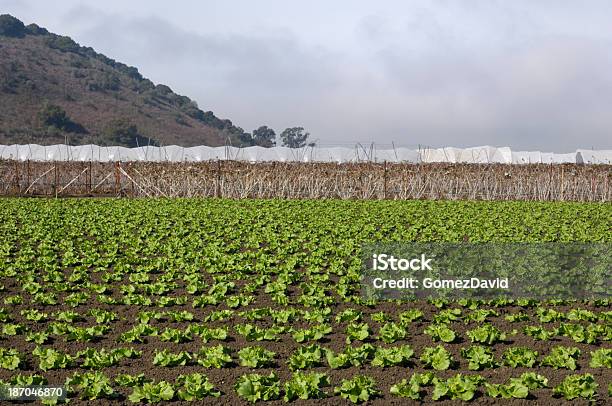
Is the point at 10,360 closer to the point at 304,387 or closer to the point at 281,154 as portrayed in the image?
the point at 304,387

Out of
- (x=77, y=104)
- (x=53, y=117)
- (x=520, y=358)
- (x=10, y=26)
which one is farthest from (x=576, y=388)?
(x=10, y=26)

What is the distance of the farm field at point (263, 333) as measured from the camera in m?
6.48

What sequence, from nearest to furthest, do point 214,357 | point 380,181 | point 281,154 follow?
Answer: point 214,357
point 380,181
point 281,154

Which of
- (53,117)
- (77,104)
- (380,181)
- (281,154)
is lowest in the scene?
(380,181)

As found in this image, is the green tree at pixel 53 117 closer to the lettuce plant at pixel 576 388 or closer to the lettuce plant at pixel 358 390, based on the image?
the lettuce plant at pixel 358 390

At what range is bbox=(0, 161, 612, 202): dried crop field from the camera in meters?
36.8

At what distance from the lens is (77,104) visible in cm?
9238

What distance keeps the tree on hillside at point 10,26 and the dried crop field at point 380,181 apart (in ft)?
304

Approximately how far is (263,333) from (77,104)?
90246 millimetres

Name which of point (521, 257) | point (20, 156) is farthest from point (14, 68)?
point (521, 257)

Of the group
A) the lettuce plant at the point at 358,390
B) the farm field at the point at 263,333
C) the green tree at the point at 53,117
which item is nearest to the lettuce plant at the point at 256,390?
the farm field at the point at 263,333

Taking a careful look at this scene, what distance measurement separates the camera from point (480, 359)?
23.7 ft

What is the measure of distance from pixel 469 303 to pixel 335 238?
6.99m

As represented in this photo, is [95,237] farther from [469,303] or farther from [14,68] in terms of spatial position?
[14,68]
